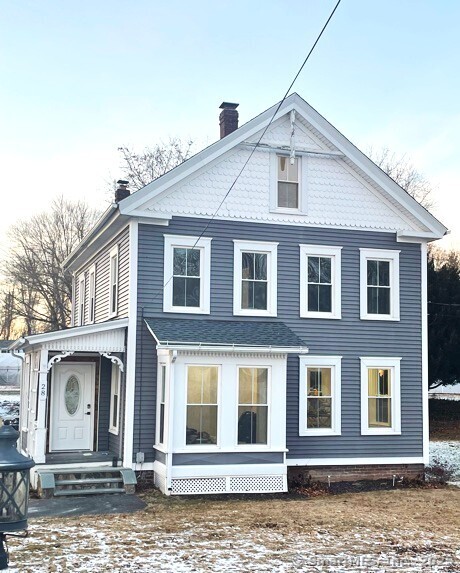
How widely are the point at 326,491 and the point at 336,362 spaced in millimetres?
2992

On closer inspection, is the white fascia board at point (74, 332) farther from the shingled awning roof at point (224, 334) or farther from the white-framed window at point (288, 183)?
the white-framed window at point (288, 183)

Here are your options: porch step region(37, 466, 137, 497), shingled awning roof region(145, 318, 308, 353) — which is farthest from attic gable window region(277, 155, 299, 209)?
porch step region(37, 466, 137, 497)

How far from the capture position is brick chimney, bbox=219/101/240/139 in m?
18.5

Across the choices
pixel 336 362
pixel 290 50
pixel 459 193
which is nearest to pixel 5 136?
pixel 336 362

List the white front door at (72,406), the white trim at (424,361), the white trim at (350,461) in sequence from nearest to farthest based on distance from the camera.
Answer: the white trim at (350,461) → the white front door at (72,406) → the white trim at (424,361)

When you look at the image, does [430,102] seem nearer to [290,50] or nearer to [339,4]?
[290,50]

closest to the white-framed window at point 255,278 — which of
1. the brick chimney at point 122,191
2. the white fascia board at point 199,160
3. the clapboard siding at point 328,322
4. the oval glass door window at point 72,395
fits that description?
the clapboard siding at point 328,322

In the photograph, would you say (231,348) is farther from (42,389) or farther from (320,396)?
(42,389)

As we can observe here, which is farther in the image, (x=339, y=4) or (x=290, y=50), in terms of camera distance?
(x=290, y=50)

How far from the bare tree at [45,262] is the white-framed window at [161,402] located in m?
25.9

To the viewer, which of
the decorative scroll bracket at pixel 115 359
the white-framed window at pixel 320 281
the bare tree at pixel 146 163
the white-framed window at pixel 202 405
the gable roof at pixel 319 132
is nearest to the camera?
the white-framed window at pixel 202 405

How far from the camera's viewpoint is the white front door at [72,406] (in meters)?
17.3

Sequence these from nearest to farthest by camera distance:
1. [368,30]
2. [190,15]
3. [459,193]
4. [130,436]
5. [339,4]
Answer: [339,4] < [368,30] < [190,15] < [130,436] < [459,193]

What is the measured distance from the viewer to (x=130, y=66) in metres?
16.3
